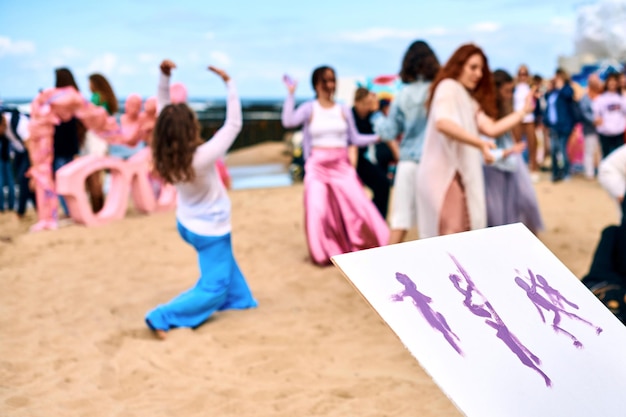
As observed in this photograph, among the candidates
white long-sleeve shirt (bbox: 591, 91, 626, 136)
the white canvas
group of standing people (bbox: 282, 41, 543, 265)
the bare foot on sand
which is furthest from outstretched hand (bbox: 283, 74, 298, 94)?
white long-sleeve shirt (bbox: 591, 91, 626, 136)

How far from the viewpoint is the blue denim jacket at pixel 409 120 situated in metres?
5.00

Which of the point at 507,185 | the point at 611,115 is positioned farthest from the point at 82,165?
the point at 611,115

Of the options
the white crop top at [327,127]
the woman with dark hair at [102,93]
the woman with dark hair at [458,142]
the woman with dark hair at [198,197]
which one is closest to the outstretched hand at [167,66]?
the woman with dark hair at [198,197]

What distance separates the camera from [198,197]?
13.3 ft

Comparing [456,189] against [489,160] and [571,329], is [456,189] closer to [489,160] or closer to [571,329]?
[489,160]

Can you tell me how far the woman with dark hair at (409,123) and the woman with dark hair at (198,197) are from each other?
4.73 ft

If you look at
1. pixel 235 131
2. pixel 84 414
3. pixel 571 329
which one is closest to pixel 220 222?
pixel 235 131

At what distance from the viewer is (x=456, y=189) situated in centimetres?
423

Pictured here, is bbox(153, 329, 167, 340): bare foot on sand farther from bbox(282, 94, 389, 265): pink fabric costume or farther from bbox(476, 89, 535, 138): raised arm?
bbox(476, 89, 535, 138): raised arm

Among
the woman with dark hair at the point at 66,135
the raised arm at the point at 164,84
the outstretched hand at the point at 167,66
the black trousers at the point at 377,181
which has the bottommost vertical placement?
the black trousers at the point at 377,181

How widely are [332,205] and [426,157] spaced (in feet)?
5.04

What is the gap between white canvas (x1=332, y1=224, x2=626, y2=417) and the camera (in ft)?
5.05

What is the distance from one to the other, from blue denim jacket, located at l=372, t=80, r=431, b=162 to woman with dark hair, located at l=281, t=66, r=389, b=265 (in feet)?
1.87

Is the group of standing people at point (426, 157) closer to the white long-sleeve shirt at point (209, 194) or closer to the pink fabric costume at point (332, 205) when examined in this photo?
the pink fabric costume at point (332, 205)
